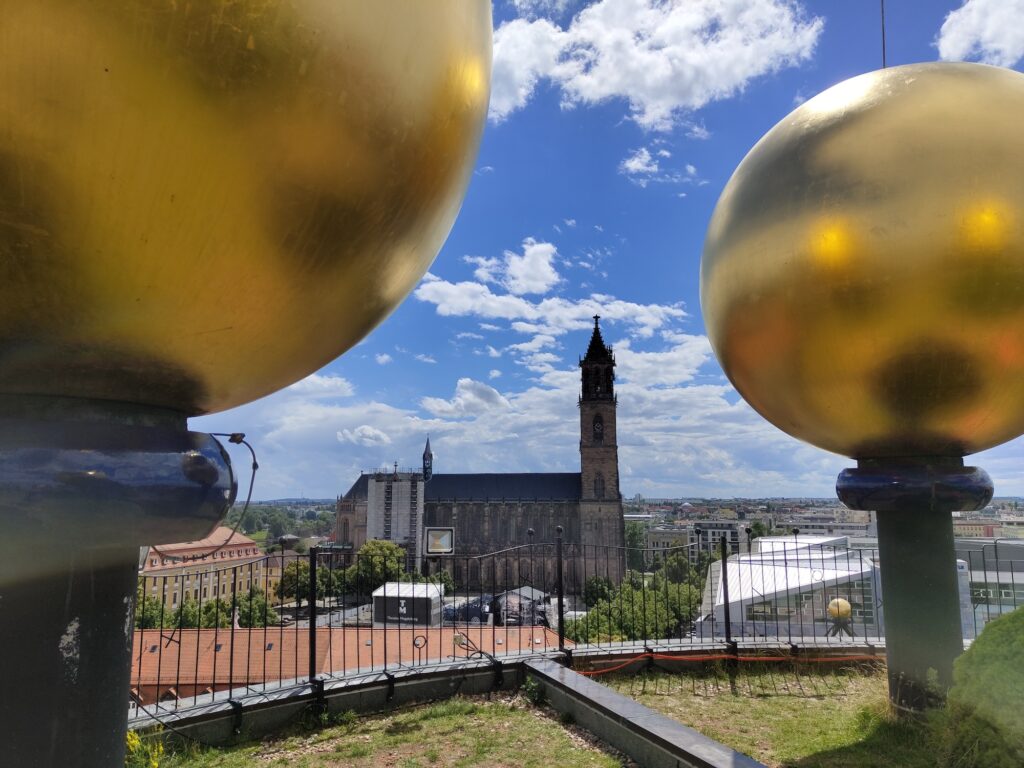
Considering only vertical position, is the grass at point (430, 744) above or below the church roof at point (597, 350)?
below

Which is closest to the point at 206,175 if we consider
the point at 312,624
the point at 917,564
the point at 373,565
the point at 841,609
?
the point at 917,564

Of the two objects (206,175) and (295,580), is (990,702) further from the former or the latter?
(295,580)

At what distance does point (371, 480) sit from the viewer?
9531cm

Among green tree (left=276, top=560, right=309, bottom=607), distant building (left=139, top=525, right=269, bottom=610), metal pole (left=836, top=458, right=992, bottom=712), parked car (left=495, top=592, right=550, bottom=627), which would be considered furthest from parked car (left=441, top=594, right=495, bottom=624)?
metal pole (left=836, top=458, right=992, bottom=712)

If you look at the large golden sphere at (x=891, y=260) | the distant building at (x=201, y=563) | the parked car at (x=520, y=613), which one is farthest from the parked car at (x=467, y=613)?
the large golden sphere at (x=891, y=260)

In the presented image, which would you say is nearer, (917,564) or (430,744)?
(917,564)

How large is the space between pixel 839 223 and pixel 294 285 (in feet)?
12.3

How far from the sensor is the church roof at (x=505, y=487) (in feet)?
298

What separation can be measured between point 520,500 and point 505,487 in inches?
169

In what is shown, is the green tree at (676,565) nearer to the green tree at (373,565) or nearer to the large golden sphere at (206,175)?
the green tree at (373,565)

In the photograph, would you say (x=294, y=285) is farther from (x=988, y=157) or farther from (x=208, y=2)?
(x=988, y=157)

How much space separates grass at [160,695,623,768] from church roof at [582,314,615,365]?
75748mm

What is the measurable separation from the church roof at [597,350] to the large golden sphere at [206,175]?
80.0 m

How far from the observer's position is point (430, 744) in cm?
613
